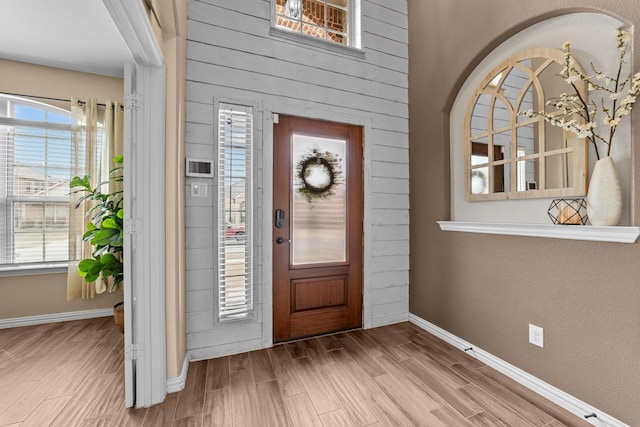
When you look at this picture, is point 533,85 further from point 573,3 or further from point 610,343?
point 610,343

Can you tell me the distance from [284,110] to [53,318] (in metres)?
3.20

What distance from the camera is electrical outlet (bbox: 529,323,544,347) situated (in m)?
1.87

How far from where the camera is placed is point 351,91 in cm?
278

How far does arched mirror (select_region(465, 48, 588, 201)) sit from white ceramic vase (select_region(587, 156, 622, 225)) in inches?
5.4

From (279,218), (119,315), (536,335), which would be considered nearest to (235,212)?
(279,218)

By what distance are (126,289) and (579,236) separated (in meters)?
2.64

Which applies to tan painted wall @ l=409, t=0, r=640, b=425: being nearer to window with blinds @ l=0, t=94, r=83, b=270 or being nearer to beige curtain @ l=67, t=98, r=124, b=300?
beige curtain @ l=67, t=98, r=124, b=300

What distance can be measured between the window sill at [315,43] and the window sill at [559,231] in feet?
6.12

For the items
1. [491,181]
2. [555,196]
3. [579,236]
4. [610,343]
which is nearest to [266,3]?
[491,181]

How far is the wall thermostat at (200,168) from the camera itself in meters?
2.17

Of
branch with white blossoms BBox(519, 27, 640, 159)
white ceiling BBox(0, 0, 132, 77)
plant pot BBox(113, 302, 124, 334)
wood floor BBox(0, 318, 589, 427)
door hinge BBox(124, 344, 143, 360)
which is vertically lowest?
wood floor BBox(0, 318, 589, 427)

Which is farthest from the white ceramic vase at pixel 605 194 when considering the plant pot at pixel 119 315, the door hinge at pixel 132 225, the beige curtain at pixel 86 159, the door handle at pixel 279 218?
the beige curtain at pixel 86 159

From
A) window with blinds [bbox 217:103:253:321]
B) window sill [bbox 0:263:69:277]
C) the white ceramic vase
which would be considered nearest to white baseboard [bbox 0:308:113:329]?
Answer: window sill [bbox 0:263:69:277]

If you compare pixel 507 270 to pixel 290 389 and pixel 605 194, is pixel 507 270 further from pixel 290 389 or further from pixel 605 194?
pixel 290 389
